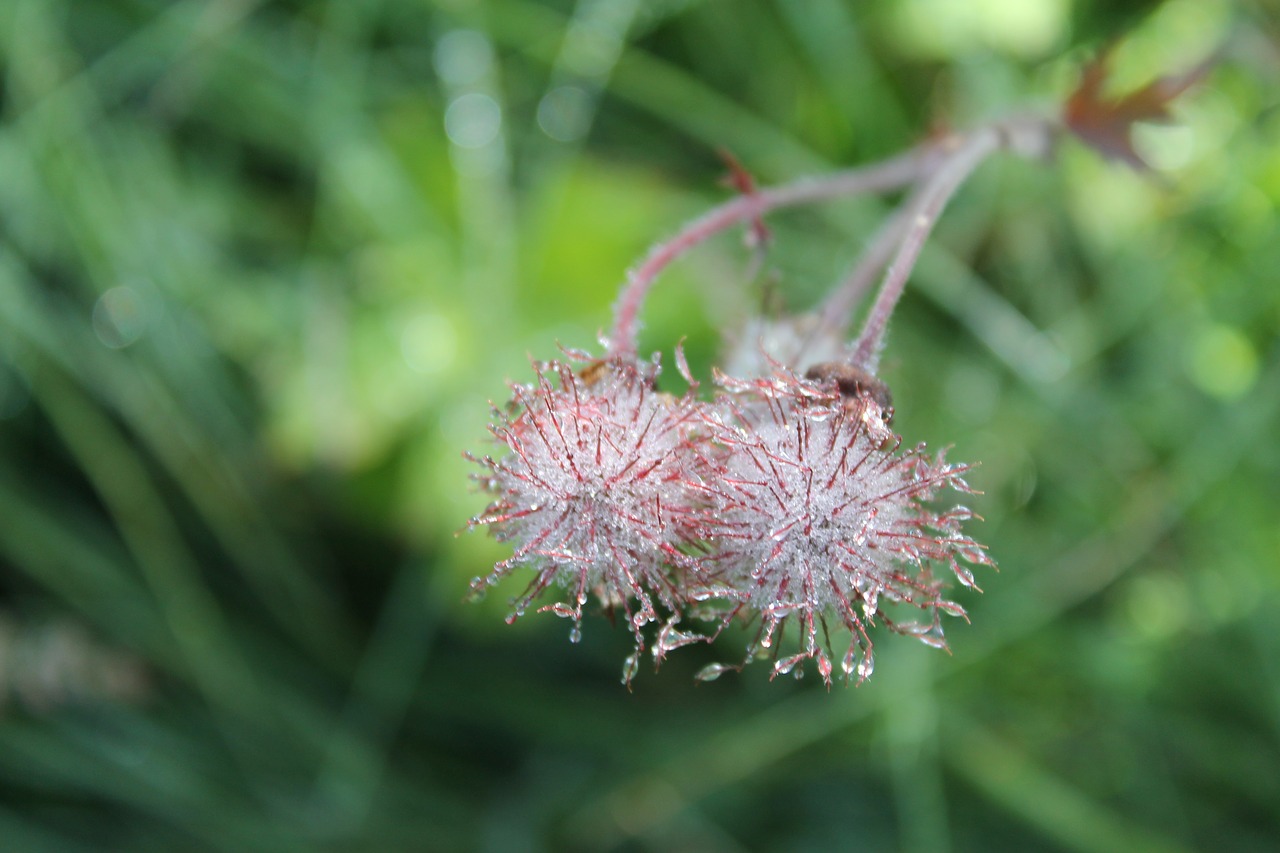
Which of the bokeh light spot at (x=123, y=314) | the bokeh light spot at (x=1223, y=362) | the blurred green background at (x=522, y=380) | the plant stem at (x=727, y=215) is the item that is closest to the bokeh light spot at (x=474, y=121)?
the blurred green background at (x=522, y=380)

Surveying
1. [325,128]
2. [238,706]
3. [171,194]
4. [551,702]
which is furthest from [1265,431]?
[171,194]

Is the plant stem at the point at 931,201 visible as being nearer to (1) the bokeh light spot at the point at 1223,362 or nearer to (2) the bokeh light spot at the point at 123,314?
(1) the bokeh light spot at the point at 1223,362

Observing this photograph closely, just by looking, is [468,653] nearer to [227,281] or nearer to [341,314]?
[341,314]

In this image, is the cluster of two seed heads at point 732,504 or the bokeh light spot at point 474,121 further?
the bokeh light spot at point 474,121

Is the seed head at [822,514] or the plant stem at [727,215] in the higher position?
the plant stem at [727,215]

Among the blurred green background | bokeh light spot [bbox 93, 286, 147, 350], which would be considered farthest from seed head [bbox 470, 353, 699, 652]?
bokeh light spot [bbox 93, 286, 147, 350]

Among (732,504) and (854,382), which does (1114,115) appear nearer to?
(854,382)
